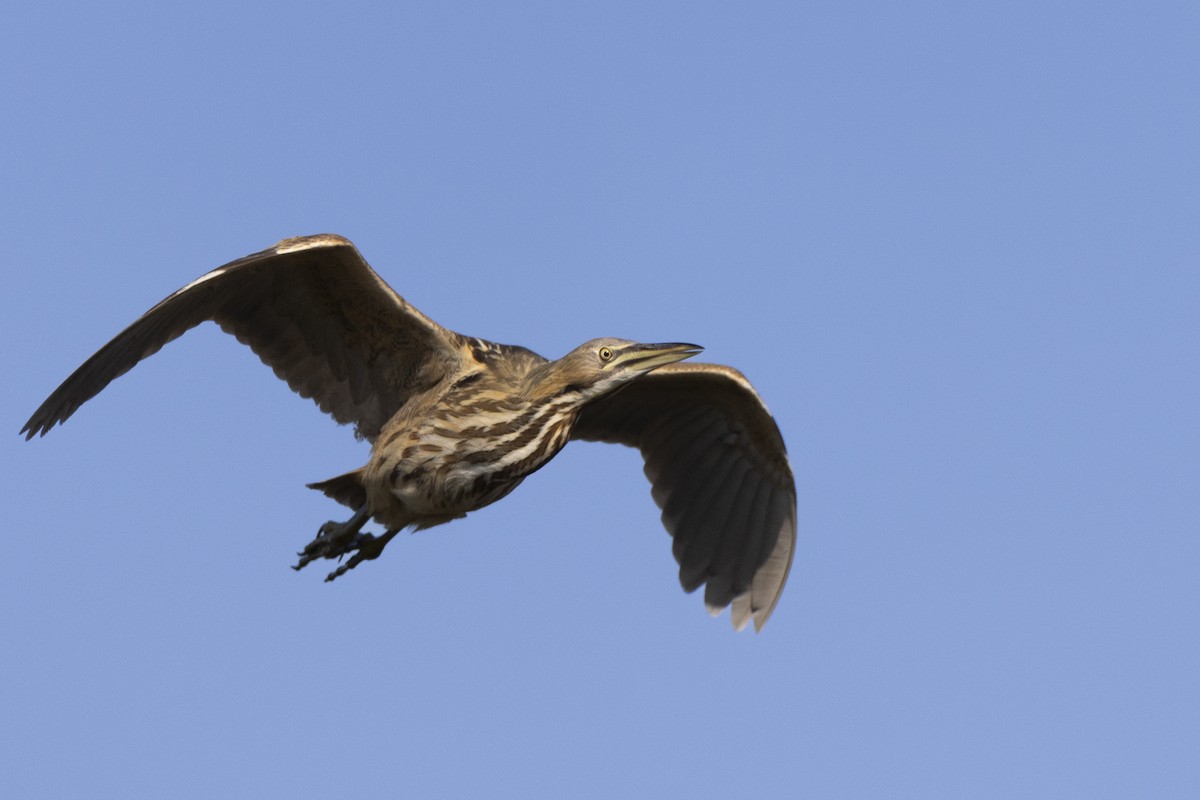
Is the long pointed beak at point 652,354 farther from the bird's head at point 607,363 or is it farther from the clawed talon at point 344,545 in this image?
the clawed talon at point 344,545

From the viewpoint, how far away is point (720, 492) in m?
14.6

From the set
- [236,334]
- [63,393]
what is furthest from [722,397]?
[63,393]

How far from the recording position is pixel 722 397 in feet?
46.5

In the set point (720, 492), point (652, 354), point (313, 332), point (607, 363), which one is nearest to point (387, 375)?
point (313, 332)

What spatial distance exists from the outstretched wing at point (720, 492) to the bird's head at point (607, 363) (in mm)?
2613

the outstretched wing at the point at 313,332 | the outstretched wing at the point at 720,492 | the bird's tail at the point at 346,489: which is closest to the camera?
the outstretched wing at the point at 313,332

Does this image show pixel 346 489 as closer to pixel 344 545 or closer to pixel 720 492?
pixel 344 545

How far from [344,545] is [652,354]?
247 cm

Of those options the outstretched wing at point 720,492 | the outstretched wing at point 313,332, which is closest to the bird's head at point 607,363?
the outstretched wing at point 313,332

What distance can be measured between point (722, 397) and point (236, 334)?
3.93 metres

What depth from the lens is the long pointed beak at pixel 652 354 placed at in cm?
1160

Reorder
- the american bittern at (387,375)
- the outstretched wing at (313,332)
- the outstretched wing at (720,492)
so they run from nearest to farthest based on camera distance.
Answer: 1. the outstretched wing at (313,332)
2. the american bittern at (387,375)
3. the outstretched wing at (720,492)

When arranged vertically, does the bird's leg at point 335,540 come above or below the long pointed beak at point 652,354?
below

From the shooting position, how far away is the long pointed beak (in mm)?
11602
